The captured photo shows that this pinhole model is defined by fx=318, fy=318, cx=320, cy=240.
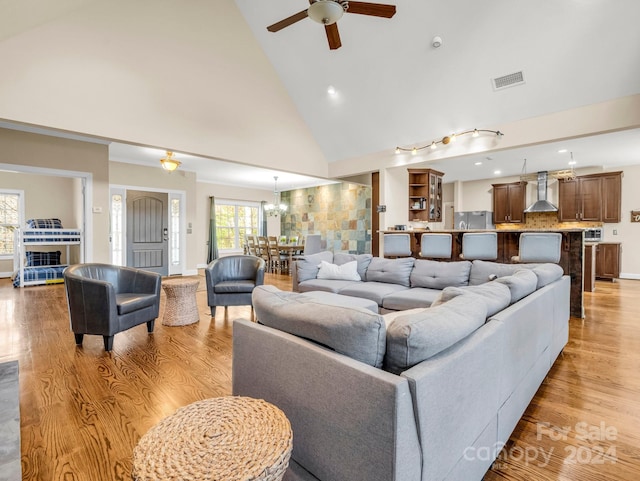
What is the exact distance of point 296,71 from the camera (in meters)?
5.30

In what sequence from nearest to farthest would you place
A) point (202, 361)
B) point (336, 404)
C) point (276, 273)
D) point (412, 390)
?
point (412, 390) → point (336, 404) → point (202, 361) → point (276, 273)

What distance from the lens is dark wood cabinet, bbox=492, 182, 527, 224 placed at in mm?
8117

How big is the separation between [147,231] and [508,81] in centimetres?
758

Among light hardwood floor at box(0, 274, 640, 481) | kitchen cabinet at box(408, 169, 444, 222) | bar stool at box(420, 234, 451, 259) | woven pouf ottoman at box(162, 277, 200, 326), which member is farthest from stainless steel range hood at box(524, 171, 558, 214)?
woven pouf ottoman at box(162, 277, 200, 326)

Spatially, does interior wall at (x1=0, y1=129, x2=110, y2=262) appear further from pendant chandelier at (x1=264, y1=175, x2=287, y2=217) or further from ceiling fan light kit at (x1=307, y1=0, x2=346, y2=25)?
ceiling fan light kit at (x1=307, y1=0, x2=346, y2=25)

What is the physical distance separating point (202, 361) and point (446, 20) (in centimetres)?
457

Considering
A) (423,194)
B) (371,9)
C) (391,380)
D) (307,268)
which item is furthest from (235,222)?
(391,380)

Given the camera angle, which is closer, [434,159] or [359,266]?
[359,266]

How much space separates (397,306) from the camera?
3312 mm

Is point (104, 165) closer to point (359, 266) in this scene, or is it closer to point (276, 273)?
point (276, 273)

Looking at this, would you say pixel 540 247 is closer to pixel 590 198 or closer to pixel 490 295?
pixel 490 295

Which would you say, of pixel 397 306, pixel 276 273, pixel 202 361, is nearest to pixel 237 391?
pixel 202 361

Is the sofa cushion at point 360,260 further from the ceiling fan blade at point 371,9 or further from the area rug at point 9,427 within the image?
the area rug at point 9,427

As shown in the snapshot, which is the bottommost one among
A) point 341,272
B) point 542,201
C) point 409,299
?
point 409,299
